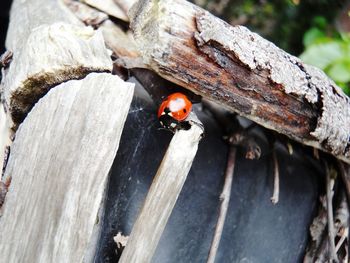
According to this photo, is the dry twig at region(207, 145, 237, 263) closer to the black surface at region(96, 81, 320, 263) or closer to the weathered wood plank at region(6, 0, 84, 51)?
the black surface at region(96, 81, 320, 263)

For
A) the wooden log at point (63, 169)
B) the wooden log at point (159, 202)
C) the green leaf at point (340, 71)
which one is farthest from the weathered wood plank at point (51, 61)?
the green leaf at point (340, 71)

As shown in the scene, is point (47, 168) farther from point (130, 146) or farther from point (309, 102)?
point (309, 102)

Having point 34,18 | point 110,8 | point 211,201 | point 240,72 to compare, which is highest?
point 240,72

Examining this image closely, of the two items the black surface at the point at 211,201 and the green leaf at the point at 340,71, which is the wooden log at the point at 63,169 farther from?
the green leaf at the point at 340,71

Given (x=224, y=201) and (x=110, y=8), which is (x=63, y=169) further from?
(x=110, y=8)

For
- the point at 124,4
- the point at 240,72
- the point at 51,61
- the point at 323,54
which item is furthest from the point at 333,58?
the point at 51,61

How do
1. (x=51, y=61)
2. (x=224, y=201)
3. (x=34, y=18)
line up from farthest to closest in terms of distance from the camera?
(x=34, y=18), (x=224, y=201), (x=51, y=61)
